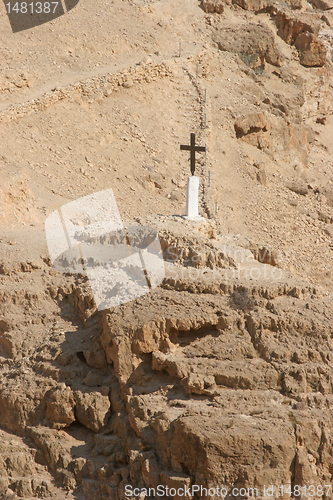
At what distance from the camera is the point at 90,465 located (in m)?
7.36

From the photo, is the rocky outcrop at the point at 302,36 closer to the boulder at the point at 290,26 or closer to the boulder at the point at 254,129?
the boulder at the point at 290,26

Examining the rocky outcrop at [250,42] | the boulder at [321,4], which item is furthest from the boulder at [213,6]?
the boulder at [321,4]

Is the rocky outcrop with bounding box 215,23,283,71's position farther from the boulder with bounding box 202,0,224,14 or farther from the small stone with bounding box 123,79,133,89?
the small stone with bounding box 123,79,133,89

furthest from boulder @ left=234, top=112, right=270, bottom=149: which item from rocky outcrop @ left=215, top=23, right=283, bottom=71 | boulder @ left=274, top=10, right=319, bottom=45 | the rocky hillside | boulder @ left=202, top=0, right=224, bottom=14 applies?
boulder @ left=202, top=0, right=224, bottom=14

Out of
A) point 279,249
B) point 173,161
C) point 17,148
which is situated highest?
point 17,148

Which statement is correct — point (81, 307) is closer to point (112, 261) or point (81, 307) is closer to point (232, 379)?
point (112, 261)

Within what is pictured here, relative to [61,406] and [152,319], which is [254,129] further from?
[61,406]

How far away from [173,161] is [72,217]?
5.71 metres

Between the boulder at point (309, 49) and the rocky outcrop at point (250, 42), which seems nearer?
the rocky outcrop at point (250, 42)

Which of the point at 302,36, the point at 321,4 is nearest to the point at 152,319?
the point at 302,36

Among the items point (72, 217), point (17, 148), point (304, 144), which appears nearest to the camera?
point (72, 217)

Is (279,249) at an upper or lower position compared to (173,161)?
lower

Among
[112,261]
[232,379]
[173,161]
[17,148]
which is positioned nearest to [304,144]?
[173,161]

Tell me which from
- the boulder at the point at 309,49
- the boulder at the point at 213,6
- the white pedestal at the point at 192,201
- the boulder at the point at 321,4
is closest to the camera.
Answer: the white pedestal at the point at 192,201
